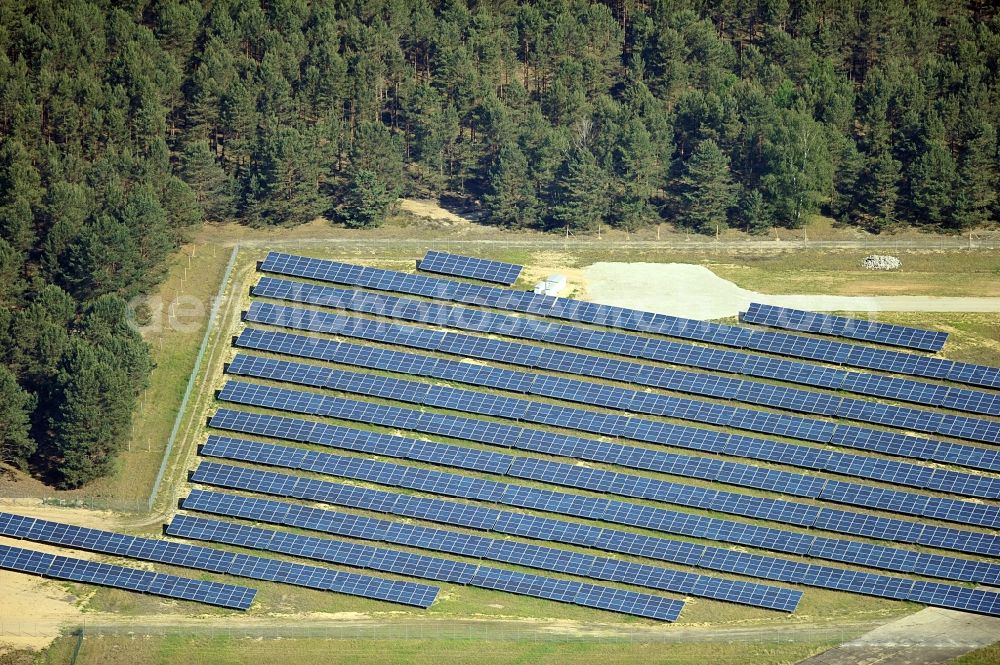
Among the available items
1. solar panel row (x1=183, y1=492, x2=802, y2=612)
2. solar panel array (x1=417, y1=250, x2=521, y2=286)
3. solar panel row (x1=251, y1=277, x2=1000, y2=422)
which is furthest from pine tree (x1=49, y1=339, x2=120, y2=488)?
solar panel array (x1=417, y1=250, x2=521, y2=286)

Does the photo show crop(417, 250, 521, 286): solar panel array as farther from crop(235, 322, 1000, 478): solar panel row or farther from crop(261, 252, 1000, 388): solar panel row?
crop(235, 322, 1000, 478): solar panel row

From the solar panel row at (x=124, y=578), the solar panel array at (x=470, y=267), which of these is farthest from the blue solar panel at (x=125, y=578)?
the solar panel array at (x=470, y=267)

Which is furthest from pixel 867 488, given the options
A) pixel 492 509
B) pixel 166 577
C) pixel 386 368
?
pixel 166 577

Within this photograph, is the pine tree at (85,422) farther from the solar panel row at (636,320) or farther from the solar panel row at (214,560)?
the solar panel row at (636,320)

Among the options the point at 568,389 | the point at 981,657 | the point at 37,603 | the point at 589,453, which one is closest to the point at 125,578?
the point at 37,603

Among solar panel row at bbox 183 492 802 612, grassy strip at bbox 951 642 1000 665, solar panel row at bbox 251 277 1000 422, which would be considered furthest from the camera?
solar panel row at bbox 251 277 1000 422

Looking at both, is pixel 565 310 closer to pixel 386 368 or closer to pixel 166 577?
pixel 386 368

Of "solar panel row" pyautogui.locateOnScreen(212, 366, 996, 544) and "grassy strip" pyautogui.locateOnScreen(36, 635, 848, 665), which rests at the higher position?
"solar panel row" pyautogui.locateOnScreen(212, 366, 996, 544)
